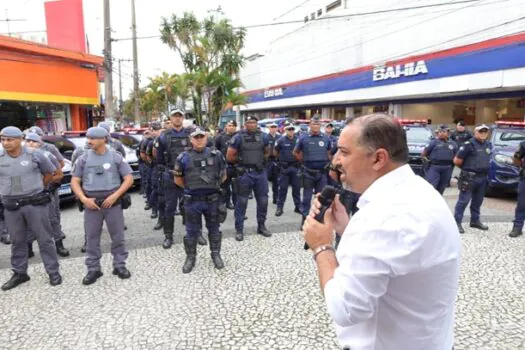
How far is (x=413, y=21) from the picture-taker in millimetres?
22047

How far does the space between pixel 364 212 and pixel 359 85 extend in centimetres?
2538

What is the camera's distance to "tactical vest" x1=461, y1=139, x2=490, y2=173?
20.5 feet

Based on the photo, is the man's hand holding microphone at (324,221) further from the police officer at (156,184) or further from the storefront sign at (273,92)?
the storefront sign at (273,92)

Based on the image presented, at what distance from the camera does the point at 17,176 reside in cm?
430

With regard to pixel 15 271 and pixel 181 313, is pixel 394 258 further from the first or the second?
pixel 15 271

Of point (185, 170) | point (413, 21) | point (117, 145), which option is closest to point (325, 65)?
point (413, 21)

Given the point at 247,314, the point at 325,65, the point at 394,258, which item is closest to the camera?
the point at 394,258

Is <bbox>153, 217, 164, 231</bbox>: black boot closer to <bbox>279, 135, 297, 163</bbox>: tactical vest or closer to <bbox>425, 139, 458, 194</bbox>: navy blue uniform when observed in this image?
<bbox>279, 135, 297, 163</bbox>: tactical vest

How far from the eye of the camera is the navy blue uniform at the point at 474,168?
20.6 feet

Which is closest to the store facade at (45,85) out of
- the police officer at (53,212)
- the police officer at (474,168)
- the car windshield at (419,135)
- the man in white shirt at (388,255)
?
the police officer at (53,212)

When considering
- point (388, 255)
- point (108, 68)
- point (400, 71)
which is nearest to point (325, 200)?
point (388, 255)

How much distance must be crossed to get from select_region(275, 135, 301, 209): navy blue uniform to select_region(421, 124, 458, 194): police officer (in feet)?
7.80

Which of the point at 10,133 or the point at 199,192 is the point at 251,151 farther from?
the point at 10,133

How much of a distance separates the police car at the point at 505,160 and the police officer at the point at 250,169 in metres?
5.52
